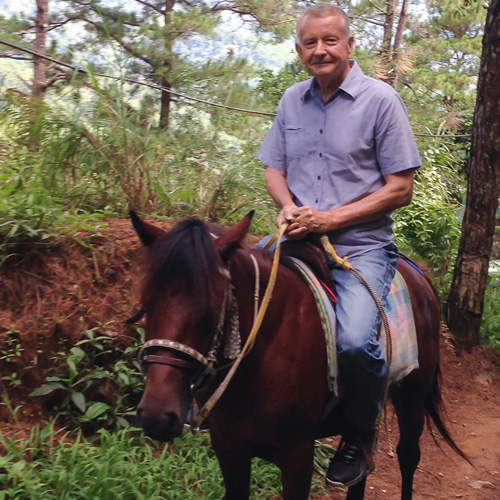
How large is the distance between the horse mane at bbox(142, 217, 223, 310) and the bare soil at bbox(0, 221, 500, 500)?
5.99 feet

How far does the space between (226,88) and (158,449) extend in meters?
6.60

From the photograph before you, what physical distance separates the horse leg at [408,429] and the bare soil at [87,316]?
307 millimetres

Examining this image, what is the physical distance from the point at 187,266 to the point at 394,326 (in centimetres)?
139

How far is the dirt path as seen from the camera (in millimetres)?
4430

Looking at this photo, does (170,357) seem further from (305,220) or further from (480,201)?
(480,201)

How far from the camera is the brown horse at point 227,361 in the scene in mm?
1944

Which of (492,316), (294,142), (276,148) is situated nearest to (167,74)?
(492,316)

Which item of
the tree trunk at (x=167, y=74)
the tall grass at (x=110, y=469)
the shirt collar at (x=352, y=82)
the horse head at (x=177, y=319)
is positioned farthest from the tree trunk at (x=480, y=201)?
the horse head at (x=177, y=319)

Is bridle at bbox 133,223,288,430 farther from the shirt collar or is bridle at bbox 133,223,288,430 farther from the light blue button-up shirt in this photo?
the shirt collar

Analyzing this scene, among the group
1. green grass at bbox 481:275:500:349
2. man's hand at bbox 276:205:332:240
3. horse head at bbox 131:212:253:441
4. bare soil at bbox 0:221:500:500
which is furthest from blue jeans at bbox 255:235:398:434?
green grass at bbox 481:275:500:349

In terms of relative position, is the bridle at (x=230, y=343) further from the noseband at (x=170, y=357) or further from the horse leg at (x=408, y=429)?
the horse leg at (x=408, y=429)

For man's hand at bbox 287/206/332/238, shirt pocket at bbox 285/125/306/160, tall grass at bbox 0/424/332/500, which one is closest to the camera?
man's hand at bbox 287/206/332/238

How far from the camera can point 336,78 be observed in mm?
2930

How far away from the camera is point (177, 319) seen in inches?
76.9
